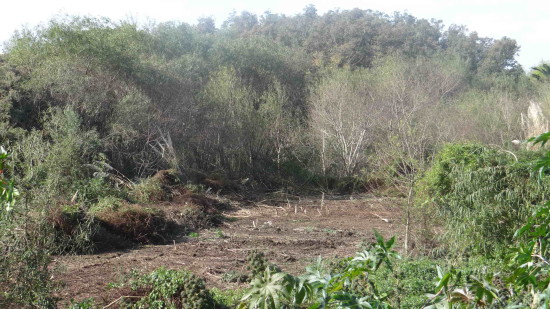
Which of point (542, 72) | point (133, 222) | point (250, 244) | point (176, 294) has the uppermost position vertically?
point (176, 294)

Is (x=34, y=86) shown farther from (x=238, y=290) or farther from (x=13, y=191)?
(x=13, y=191)

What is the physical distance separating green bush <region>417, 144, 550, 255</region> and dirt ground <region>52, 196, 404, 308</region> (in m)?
2.27

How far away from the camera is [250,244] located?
12859 mm

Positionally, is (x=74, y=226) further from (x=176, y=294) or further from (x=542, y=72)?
(x=542, y=72)

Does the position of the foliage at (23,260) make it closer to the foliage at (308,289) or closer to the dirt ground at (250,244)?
the dirt ground at (250,244)

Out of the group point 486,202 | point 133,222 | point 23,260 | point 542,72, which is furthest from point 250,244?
point 542,72

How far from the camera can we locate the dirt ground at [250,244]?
9117mm

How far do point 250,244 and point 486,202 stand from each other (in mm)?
5710

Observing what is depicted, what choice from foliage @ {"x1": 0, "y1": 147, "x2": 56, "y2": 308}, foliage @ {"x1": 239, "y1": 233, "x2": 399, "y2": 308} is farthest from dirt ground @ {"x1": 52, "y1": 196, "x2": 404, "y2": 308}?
foliage @ {"x1": 239, "y1": 233, "x2": 399, "y2": 308}

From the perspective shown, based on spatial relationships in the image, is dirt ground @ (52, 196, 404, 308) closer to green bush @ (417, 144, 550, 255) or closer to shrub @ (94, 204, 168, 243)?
shrub @ (94, 204, 168, 243)

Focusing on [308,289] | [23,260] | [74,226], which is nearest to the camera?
[308,289]

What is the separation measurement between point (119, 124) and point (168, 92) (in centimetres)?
444

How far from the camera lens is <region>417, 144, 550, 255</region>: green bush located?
28.8ft

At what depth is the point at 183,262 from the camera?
10.7m
